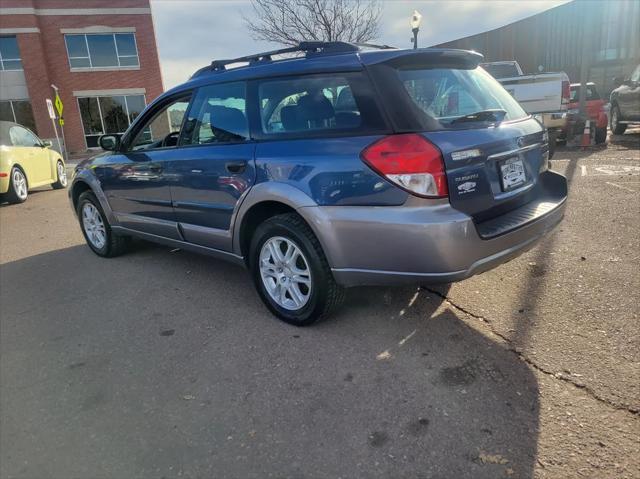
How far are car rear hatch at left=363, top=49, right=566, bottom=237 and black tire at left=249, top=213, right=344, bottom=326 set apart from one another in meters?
0.91

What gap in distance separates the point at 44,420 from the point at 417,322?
2.32 metres

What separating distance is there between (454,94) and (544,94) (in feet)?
28.5

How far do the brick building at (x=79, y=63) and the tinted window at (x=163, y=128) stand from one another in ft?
75.4

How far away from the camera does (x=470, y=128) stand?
9.59 ft

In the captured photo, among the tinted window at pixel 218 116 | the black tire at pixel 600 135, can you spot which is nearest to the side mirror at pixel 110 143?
the tinted window at pixel 218 116

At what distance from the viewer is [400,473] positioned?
2.06 meters

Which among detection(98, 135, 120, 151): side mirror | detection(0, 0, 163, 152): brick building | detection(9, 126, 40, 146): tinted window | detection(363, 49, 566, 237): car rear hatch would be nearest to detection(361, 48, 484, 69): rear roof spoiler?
detection(363, 49, 566, 237): car rear hatch

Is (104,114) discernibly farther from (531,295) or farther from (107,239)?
(531,295)

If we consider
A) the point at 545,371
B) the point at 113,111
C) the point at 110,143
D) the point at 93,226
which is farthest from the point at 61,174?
the point at 113,111

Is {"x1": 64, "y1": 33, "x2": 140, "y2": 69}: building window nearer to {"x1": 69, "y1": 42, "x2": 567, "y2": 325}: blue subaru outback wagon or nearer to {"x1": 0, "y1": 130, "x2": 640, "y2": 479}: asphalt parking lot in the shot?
{"x1": 0, "y1": 130, "x2": 640, "y2": 479}: asphalt parking lot

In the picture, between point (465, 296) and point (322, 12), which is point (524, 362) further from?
point (322, 12)

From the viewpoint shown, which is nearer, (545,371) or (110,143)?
(545,371)

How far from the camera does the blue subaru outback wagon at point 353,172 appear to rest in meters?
2.72

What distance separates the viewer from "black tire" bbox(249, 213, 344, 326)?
315cm
